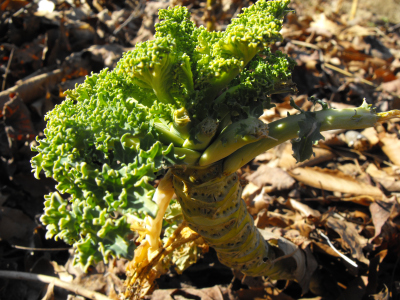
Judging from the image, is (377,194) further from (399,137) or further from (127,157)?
(127,157)

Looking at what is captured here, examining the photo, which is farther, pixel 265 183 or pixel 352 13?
pixel 352 13

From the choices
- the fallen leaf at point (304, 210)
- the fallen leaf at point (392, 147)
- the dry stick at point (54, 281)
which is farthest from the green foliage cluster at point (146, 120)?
the fallen leaf at point (392, 147)

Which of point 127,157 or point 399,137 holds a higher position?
point 127,157

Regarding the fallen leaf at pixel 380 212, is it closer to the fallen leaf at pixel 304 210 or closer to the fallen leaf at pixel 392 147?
the fallen leaf at pixel 304 210

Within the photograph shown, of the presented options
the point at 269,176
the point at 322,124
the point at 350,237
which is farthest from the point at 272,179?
the point at 322,124

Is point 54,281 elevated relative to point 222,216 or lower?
lower

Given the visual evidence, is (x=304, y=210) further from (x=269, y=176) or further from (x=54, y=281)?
(x=54, y=281)

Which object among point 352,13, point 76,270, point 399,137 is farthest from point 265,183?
point 352,13
